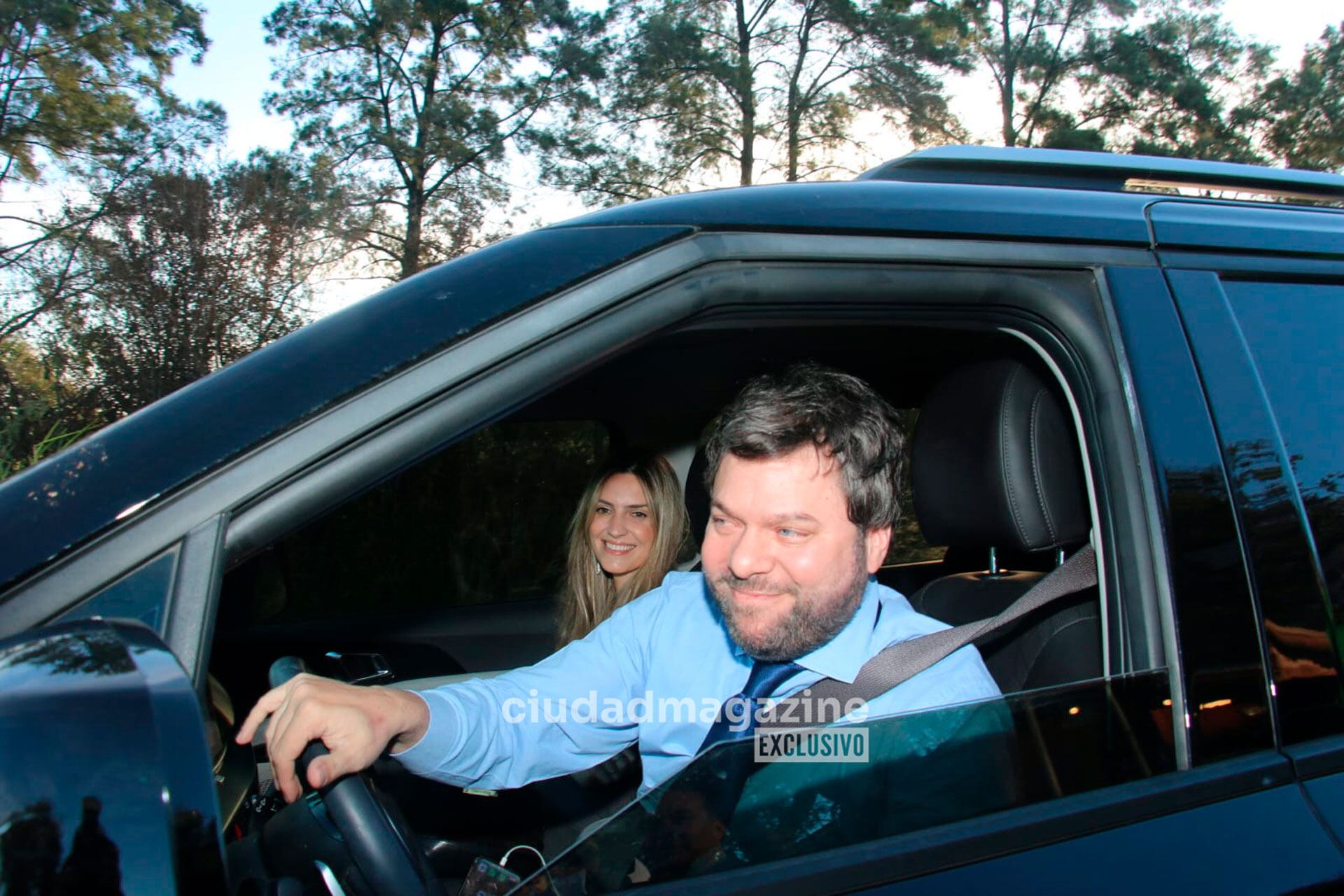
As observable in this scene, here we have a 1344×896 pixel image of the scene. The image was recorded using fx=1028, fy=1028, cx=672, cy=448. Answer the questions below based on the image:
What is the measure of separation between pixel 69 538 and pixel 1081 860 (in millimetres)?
1003

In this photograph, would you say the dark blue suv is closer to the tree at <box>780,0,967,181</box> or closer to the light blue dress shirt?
the light blue dress shirt

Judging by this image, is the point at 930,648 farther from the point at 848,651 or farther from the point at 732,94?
the point at 732,94

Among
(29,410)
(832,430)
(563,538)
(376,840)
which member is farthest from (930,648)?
(29,410)

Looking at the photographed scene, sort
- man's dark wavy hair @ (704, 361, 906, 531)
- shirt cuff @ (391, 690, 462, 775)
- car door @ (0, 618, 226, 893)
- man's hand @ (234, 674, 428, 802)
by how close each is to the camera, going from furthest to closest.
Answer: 1. man's dark wavy hair @ (704, 361, 906, 531)
2. shirt cuff @ (391, 690, 462, 775)
3. man's hand @ (234, 674, 428, 802)
4. car door @ (0, 618, 226, 893)

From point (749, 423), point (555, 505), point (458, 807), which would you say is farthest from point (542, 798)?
point (555, 505)

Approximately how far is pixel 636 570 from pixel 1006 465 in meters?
1.70

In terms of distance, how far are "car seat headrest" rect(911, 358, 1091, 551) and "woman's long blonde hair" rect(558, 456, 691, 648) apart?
1.44m

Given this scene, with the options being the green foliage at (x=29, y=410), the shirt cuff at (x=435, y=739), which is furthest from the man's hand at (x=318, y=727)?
the green foliage at (x=29, y=410)

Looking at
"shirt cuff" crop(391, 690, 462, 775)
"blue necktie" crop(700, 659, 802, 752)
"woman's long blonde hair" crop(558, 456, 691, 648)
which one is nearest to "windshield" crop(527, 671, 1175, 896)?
"blue necktie" crop(700, 659, 802, 752)

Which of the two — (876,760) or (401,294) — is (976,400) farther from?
(401,294)

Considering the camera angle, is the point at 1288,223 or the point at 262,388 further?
the point at 1288,223

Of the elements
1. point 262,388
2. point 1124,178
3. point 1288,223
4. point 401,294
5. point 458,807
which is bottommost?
point 458,807

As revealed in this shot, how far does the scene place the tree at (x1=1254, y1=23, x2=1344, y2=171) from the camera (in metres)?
12.7

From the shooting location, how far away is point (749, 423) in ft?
5.41
